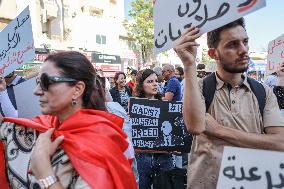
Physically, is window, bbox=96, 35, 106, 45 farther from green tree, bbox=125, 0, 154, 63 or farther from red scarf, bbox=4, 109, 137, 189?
red scarf, bbox=4, 109, 137, 189

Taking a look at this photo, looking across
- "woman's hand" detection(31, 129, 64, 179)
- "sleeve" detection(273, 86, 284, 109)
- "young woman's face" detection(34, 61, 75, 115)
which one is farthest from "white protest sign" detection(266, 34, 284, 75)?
"woman's hand" detection(31, 129, 64, 179)

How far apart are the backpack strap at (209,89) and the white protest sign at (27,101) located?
1.33 meters

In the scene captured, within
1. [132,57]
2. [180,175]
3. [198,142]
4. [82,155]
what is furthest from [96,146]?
[132,57]

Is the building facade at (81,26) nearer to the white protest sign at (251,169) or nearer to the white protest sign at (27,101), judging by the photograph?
the white protest sign at (27,101)

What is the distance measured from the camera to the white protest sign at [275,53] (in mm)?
4211

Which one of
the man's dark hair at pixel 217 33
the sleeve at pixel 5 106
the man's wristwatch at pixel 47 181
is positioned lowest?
the man's wristwatch at pixel 47 181

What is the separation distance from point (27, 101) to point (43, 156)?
1.29m

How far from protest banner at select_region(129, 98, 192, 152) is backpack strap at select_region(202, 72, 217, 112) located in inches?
99.1

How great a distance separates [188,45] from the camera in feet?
6.50

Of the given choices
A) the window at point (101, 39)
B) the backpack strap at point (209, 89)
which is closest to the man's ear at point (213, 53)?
the backpack strap at point (209, 89)

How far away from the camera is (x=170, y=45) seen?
218 centimetres

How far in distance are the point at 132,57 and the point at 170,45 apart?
36.9 m

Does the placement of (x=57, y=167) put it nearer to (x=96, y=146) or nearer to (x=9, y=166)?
(x=96, y=146)

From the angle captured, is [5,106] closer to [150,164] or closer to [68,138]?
[68,138]
